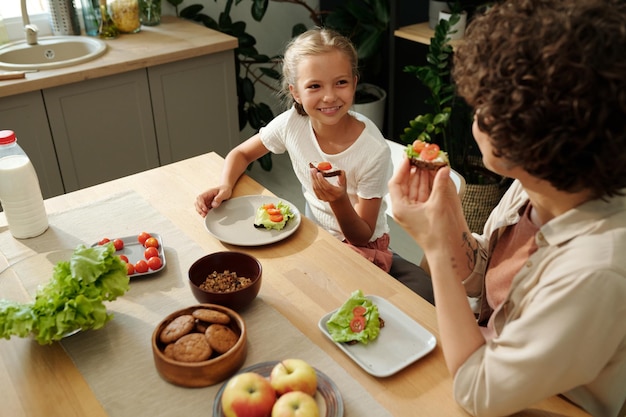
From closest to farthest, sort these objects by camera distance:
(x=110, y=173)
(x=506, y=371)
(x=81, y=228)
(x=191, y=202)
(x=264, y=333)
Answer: (x=506, y=371)
(x=264, y=333)
(x=81, y=228)
(x=191, y=202)
(x=110, y=173)

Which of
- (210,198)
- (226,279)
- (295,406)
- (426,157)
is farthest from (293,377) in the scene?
(210,198)

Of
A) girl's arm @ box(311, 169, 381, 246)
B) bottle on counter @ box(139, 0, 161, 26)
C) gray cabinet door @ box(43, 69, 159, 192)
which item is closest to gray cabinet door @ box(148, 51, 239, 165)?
gray cabinet door @ box(43, 69, 159, 192)

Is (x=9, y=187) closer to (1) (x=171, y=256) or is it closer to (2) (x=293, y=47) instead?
(1) (x=171, y=256)

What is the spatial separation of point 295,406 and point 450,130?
2312 millimetres

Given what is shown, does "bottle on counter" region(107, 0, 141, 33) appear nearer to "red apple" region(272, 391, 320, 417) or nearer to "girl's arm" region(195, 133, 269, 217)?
"girl's arm" region(195, 133, 269, 217)

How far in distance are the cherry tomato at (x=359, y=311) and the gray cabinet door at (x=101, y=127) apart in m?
1.91

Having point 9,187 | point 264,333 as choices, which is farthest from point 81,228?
point 264,333

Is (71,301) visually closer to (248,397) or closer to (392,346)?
(248,397)

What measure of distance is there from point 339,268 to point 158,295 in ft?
1.35

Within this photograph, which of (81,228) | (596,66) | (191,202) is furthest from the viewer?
(191,202)

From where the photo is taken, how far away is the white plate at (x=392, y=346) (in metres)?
1.13

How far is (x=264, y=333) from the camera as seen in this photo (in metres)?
1.22

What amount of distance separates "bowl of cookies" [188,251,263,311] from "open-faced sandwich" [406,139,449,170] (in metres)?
0.40

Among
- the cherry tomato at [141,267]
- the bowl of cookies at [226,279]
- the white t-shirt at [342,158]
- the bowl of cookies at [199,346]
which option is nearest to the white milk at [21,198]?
the cherry tomato at [141,267]
